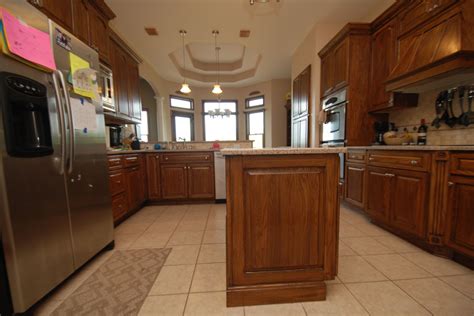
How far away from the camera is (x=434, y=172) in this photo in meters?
1.59

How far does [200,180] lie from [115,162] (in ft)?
4.34

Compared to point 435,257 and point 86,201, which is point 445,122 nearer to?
point 435,257

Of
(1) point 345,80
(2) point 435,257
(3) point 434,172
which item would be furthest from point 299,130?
(2) point 435,257

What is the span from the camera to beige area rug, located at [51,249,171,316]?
1147 millimetres

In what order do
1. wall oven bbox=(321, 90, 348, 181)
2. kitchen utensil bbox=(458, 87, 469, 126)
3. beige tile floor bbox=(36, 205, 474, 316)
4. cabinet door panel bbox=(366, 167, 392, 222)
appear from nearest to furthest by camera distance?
beige tile floor bbox=(36, 205, 474, 316)
kitchen utensil bbox=(458, 87, 469, 126)
cabinet door panel bbox=(366, 167, 392, 222)
wall oven bbox=(321, 90, 348, 181)

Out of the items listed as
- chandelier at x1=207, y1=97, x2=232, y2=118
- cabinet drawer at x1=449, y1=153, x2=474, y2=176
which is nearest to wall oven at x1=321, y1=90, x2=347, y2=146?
cabinet drawer at x1=449, y1=153, x2=474, y2=176

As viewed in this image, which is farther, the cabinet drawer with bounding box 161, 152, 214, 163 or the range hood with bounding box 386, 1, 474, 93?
the cabinet drawer with bounding box 161, 152, 214, 163

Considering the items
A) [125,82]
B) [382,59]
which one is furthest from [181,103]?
[382,59]

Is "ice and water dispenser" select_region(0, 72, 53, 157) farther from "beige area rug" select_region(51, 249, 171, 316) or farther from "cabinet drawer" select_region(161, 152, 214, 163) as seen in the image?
"cabinet drawer" select_region(161, 152, 214, 163)

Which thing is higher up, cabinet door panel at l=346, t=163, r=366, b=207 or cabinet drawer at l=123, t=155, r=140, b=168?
cabinet drawer at l=123, t=155, r=140, b=168

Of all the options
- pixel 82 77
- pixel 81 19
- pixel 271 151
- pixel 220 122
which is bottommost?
pixel 271 151

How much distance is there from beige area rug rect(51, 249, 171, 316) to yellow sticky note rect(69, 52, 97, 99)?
1355 mm

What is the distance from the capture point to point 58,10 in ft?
5.47

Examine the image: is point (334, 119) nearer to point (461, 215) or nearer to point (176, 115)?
point (461, 215)
